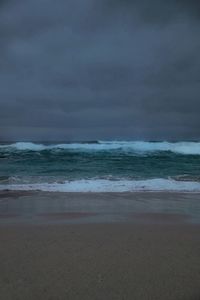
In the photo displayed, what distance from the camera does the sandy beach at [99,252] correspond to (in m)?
2.90

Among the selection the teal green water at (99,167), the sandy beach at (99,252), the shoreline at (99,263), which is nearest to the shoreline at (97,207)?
the sandy beach at (99,252)

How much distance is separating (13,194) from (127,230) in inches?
191

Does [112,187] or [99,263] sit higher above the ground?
[99,263]

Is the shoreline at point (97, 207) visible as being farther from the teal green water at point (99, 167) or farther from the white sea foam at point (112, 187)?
the teal green water at point (99, 167)

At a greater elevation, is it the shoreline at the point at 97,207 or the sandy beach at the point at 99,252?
the sandy beach at the point at 99,252

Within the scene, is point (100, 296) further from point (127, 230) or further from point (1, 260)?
point (127, 230)

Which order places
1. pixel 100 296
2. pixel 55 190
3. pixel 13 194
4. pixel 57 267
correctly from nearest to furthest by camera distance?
pixel 100 296, pixel 57 267, pixel 13 194, pixel 55 190

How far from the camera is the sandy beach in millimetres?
2900

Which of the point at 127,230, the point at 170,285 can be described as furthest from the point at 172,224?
the point at 170,285

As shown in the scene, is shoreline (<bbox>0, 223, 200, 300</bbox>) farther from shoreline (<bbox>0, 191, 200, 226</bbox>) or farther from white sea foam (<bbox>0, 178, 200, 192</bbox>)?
white sea foam (<bbox>0, 178, 200, 192</bbox>)

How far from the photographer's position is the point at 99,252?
386 cm

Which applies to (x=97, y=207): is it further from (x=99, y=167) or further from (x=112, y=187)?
(x=99, y=167)

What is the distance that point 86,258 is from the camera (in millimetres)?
3637

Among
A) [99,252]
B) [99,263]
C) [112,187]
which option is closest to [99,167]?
[112,187]
